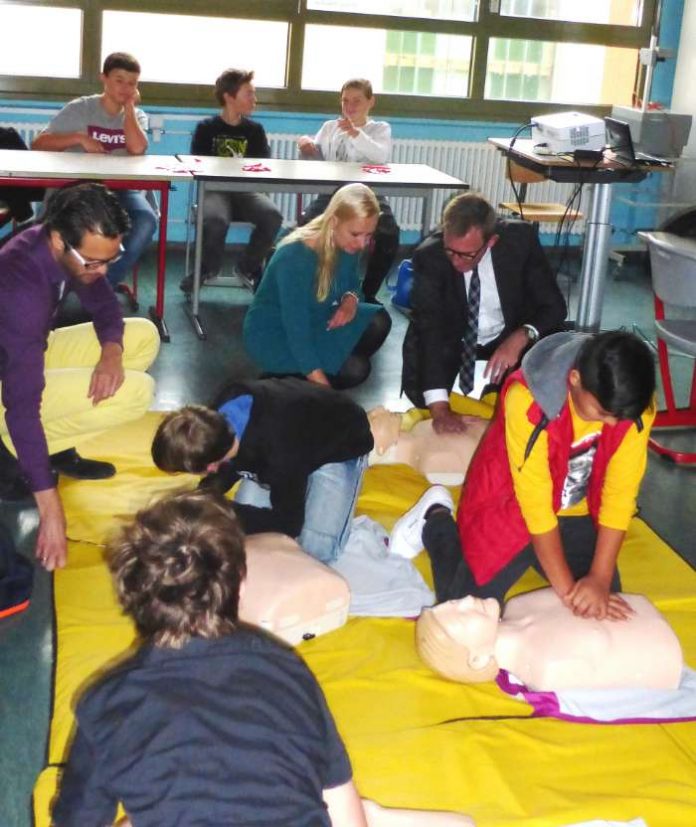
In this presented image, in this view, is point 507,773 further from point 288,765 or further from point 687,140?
point 687,140

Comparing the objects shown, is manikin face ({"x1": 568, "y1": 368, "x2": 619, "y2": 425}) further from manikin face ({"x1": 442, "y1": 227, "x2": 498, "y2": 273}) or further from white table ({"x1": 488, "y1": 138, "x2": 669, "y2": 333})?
white table ({"x1": 488, "y1": 138, "x2": 669, "y2": 333})

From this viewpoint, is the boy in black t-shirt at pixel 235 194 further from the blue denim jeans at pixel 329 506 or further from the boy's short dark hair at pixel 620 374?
the boy's short dark hair at pixel 620 374

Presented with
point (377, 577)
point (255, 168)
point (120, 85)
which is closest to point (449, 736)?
point (377, 577)

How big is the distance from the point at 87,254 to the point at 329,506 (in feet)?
2.81

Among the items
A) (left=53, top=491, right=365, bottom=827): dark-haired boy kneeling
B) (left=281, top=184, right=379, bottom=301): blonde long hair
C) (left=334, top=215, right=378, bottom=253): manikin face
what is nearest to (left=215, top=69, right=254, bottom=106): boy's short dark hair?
(left=281, top=184, right=379, bottom=301): blonde long hair

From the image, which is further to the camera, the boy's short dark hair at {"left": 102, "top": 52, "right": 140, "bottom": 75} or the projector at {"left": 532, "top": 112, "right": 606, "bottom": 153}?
the boy's short dark hair at {"left": 102, "top": 52, "right": 140, "bottom": 75}

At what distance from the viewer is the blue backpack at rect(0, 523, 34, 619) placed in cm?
254

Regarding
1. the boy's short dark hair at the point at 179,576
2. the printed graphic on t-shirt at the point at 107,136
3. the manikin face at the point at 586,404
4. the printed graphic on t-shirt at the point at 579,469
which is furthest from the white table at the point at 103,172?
the boy's short dark hair at the point at 179,576

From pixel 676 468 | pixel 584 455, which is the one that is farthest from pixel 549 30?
pixel 584 455

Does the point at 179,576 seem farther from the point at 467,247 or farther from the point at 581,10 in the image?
the point at 581,10

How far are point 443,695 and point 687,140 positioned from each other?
4.81 metres

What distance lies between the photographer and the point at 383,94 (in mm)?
6340

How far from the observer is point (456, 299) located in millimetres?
3613

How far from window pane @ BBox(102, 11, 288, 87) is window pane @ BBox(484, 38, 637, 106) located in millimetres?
1275
